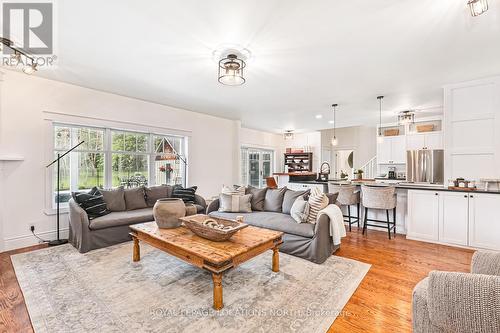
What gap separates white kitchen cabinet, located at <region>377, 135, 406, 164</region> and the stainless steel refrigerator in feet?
0.96

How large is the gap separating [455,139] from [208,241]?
4.22 metres

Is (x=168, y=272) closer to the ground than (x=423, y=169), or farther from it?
closer to the ground

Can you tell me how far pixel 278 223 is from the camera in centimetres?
337

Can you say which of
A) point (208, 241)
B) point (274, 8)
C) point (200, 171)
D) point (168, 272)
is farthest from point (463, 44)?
point (200, 171)

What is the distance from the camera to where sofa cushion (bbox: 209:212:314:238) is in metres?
3.08

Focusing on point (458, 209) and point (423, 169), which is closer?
point (458, 209)

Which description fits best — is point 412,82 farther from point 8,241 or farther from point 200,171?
point 8,241

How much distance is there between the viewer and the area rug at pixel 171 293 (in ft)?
5.94

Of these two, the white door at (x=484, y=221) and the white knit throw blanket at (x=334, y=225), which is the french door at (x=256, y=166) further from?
the white door at (x=484, y=221)

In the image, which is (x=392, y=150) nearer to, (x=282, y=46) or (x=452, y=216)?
(x=452, y=216)

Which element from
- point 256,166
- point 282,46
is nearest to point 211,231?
point 282,46

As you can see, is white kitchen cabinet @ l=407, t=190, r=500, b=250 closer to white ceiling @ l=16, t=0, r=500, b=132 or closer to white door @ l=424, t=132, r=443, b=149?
white ceiling @ l=16, t=0, r=500, b=132

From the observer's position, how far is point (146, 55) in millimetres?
2846

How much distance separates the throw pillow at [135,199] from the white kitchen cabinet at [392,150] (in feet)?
21.5
